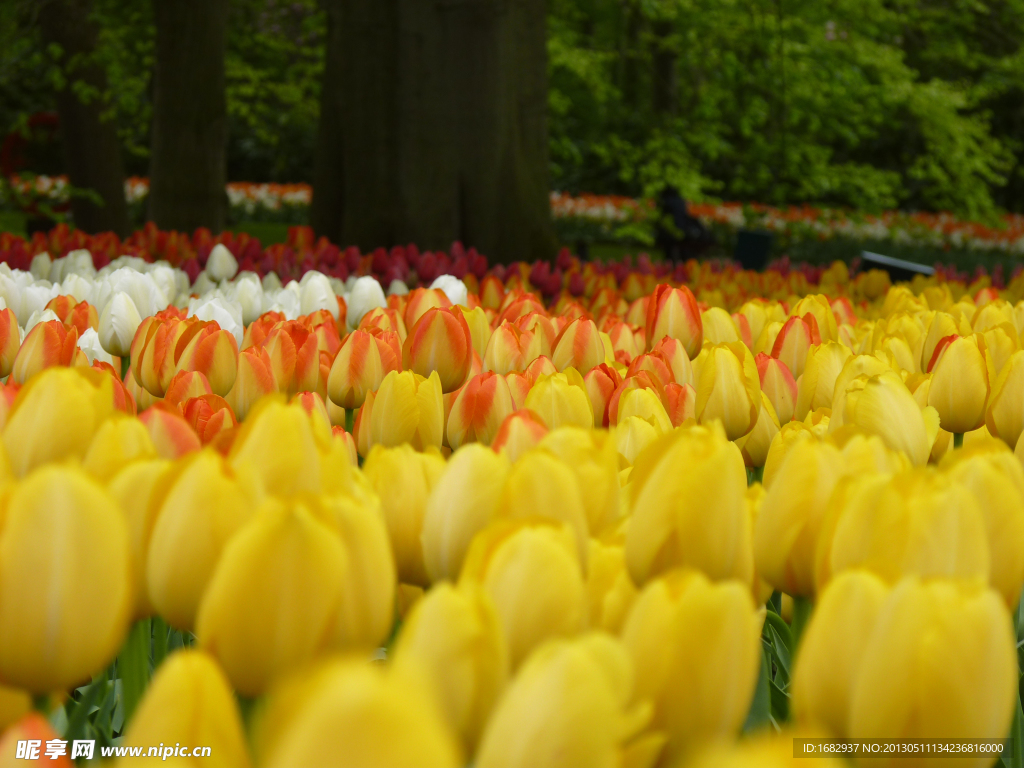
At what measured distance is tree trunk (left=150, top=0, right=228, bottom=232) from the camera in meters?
10.9

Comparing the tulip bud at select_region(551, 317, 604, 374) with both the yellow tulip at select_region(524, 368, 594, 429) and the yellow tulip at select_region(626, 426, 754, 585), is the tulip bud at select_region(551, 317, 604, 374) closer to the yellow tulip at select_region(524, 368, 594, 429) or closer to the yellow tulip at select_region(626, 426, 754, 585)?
the yellow tulip at select_region(524, 368, 594, 429)

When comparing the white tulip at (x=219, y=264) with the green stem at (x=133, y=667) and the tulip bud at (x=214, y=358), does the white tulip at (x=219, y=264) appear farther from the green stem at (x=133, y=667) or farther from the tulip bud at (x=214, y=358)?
the green stem at (x=133, y=667)

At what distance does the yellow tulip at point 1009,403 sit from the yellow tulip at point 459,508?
3.76 ft

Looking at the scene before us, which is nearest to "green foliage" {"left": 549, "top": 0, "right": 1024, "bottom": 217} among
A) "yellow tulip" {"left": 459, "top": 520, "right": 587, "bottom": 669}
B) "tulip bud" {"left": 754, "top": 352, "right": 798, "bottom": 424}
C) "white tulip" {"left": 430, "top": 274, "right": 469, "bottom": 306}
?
"white tulip" {"left": 430, "top": 274, "right": 469, "bottom": 306}

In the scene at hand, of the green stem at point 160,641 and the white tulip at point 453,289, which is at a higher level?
the white tulip at point 453,289

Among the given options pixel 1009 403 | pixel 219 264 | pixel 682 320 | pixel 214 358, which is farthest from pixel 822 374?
pixel 219 264

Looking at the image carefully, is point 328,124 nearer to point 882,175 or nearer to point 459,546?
point 882,175

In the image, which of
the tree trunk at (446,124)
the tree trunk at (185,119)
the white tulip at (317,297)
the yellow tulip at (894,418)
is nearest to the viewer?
the yellow tulip at (894,418)

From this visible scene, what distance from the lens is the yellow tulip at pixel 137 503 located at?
3.42ft

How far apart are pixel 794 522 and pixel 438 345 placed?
1123 millimetres

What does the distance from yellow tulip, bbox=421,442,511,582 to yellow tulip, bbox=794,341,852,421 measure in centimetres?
131

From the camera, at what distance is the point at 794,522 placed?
1178mm

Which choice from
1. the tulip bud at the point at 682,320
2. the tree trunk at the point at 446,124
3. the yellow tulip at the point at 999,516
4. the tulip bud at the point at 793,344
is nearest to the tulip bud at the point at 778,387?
the tulip bud at the point at 793,344

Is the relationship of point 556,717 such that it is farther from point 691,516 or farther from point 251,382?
point 251,382
